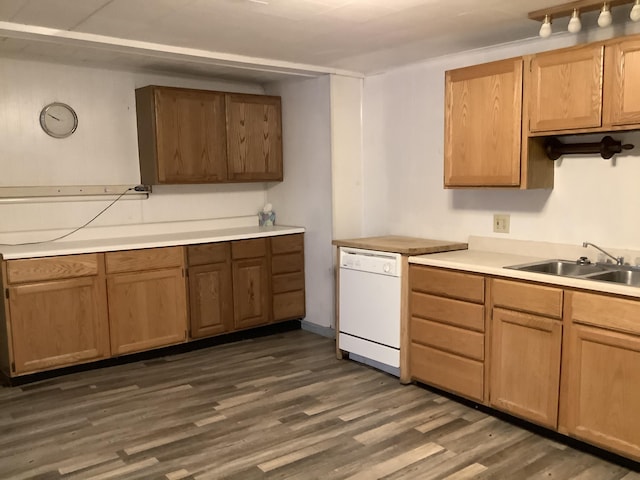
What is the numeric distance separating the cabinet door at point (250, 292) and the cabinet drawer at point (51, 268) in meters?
1.12

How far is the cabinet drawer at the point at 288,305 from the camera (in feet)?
15.4

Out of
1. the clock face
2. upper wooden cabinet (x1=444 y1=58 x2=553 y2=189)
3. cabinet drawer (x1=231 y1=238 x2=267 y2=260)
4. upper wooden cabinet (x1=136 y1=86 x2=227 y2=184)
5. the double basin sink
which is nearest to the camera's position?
the double basin sink

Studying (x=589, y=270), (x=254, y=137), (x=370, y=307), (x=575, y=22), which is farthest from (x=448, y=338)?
(x=254, y=137)

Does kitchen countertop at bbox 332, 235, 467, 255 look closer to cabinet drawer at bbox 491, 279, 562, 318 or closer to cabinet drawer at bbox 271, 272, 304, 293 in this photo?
cabinet drawer at bbox 491, 279, 562, 318

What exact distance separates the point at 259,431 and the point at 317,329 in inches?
73.7

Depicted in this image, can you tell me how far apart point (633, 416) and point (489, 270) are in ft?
3.08

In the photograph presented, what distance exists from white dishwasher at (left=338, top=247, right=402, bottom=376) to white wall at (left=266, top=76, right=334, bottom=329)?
2.24 feet

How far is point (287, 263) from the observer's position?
4.73 metres

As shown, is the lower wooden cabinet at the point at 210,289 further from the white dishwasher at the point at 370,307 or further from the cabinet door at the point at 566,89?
the cabinet door at the point at 566,89

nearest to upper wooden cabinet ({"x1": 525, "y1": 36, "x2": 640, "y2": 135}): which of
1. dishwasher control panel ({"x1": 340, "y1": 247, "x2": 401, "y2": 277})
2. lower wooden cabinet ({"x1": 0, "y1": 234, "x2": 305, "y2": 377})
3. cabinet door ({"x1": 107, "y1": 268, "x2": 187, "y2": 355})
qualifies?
dishwasher control panel ({"x1": 340, "y1": 247, "x2": 401, "y2": 277})

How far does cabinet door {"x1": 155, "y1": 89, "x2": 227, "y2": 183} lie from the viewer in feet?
13.8

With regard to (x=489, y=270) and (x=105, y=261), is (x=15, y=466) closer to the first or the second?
(x=105, y=261)

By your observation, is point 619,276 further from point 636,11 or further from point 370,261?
point 370,261

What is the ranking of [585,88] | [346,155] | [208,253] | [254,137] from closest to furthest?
[585,88] → [208,253] → [346,155] → [254,137]
